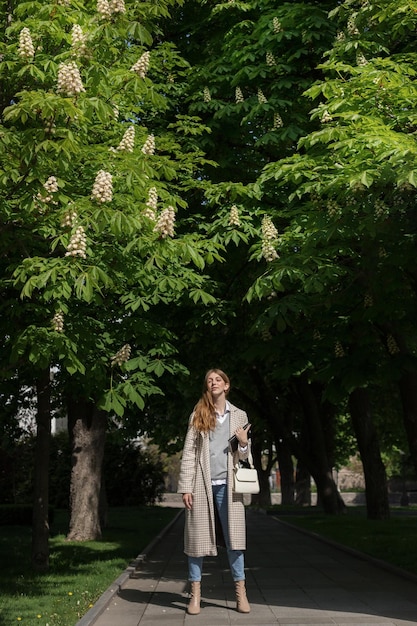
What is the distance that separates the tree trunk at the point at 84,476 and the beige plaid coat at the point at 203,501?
35.2 feet

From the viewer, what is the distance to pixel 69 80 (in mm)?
7188

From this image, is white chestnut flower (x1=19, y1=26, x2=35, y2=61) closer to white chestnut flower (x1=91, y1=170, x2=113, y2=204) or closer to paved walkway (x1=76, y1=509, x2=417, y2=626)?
white chestnut flower (x1=91, y1=170, x2=113, y2=204)

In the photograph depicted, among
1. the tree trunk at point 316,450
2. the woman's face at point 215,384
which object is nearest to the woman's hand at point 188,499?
the woman's face at point 215,384

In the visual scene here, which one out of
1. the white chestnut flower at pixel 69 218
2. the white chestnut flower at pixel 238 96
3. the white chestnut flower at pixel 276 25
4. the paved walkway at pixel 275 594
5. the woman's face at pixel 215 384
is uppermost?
the white chestnut flower at pixel 276 25

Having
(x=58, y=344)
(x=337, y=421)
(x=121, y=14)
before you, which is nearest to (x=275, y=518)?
(x=337, y=421)

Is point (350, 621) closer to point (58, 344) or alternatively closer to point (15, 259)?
point (58, 344)

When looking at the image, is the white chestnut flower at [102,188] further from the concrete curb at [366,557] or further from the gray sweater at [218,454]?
the concrete curb at [366,557]

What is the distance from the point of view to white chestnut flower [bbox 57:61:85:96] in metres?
7.17

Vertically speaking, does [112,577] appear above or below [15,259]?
below

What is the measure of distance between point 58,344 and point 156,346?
372 cm

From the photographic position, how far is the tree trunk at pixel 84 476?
18859 mm

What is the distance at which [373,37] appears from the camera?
43.0ft

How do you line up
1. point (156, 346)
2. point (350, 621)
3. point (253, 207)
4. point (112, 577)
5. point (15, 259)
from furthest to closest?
point (253, 207) → point (156, 346) → point (112, 577) → point (15, 259) → point (350, 621)

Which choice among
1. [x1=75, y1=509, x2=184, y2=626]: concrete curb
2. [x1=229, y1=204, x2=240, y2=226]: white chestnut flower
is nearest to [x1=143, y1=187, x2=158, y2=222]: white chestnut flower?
[x1=75, y1=509, x2=184, y2=626]: concrete curb
